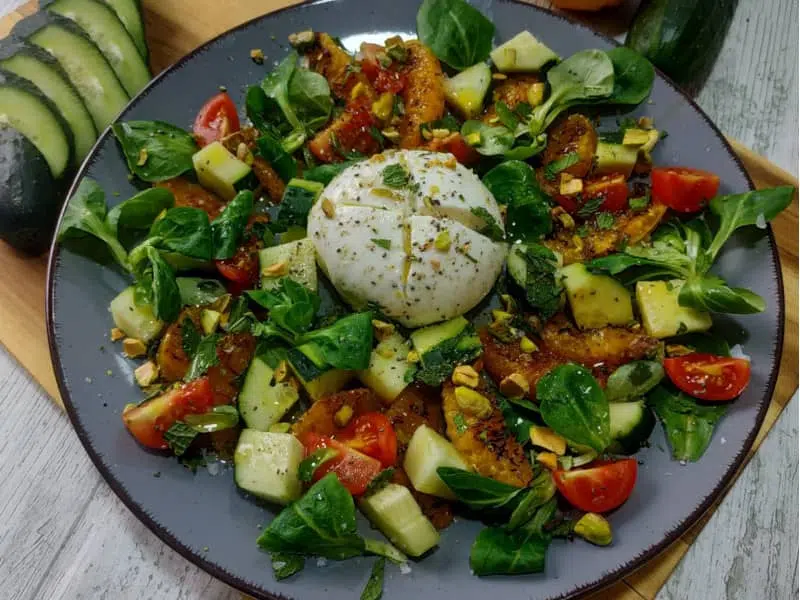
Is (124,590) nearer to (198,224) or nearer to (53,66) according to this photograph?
(198,224)

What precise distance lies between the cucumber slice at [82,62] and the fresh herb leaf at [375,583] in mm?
2050

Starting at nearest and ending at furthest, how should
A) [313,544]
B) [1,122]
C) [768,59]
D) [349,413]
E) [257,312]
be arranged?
[313,544] < [349,413] < [257,312] < [1,122] < [768,59]

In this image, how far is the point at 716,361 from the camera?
2480mm

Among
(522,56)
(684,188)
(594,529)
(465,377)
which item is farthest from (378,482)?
(522,56)

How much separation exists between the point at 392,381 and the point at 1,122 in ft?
5.79

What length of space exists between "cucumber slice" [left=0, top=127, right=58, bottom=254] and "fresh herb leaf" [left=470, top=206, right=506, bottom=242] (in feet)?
5.20

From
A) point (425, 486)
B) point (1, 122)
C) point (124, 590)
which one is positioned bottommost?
point (124, 590)

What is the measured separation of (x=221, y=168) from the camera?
2762 mm

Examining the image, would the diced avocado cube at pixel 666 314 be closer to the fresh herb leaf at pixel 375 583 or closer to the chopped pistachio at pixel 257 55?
the fresh herb leaf at pixel 375 583

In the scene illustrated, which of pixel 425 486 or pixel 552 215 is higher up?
pixel 552 215

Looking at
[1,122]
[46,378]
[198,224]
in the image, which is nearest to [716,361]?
[198,224]

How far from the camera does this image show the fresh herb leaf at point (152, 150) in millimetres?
2758

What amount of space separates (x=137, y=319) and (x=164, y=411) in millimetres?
384

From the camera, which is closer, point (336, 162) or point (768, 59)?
point (336, 162)
